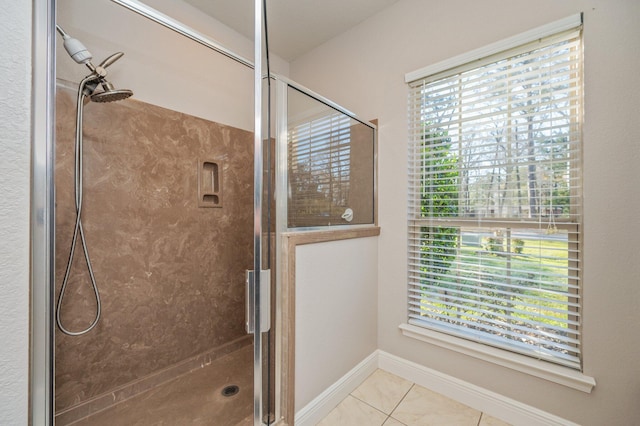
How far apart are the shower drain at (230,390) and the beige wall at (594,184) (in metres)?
1.06

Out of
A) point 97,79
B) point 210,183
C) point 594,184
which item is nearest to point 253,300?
point 210,183

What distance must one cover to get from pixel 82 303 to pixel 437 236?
2.04m

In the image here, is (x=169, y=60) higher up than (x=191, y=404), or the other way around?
(x=169, y=60)

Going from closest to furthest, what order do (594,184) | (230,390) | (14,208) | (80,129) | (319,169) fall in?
(14,208)
(594,184)
(80,129)
(319,169)
(230,390)

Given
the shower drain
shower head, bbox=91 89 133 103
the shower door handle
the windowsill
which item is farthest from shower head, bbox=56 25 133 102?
the windowsill

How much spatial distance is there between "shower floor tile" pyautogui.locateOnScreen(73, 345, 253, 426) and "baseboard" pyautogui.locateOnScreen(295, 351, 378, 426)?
1.02 feet

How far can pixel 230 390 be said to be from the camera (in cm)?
156

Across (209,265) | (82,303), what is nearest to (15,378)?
(82,303)

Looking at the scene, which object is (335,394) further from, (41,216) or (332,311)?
(41,216)

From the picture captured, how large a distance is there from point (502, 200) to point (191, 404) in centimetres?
208

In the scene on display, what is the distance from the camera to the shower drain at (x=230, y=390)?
152cm

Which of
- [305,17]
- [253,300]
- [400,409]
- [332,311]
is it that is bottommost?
[400,409]

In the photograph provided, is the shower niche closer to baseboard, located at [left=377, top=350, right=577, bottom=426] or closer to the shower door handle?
the shower door handle

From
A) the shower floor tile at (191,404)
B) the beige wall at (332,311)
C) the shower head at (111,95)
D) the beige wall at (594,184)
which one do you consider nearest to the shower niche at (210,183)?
the shower head at (111,95)
